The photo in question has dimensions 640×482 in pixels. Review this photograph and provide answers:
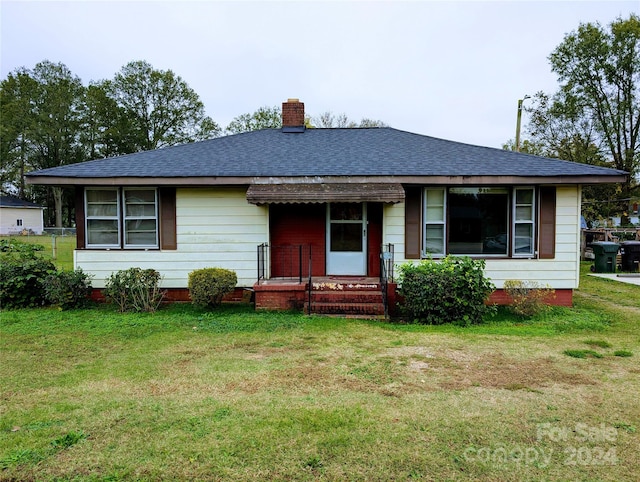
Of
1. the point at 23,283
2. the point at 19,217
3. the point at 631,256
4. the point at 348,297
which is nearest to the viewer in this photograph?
the point at 348,297

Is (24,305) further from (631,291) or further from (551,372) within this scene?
(631,291)

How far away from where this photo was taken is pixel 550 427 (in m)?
3.61

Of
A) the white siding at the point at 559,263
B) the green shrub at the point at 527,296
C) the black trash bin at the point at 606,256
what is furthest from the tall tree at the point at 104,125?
the green shrub at the point at 527,296

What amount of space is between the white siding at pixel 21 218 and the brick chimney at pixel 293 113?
38.2 metres

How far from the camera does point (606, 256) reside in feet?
49.3

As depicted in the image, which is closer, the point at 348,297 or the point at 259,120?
the point at 348,297

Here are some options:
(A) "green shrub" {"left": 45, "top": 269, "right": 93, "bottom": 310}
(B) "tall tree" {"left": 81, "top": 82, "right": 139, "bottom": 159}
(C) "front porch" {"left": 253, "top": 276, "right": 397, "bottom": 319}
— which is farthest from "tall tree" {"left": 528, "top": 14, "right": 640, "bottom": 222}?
(B) "tall tree" {"left": 81, "top": 82, "right": 139, "bottom": 159}

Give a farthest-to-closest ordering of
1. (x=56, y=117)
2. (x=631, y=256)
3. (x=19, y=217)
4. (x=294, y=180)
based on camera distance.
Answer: (x=56, y=117), (x=19, y=217), (x=631, y=256), (x=294, y=180)

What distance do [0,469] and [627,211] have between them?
3343 centimetres

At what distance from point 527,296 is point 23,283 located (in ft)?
34.2

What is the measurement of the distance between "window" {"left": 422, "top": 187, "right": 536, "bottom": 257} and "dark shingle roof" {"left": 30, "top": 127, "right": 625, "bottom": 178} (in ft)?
1.95

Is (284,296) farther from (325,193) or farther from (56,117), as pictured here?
(56,117)

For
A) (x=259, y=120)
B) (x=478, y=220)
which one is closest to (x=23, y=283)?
(x=478, y=220)

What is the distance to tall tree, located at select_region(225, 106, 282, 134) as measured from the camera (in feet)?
136
